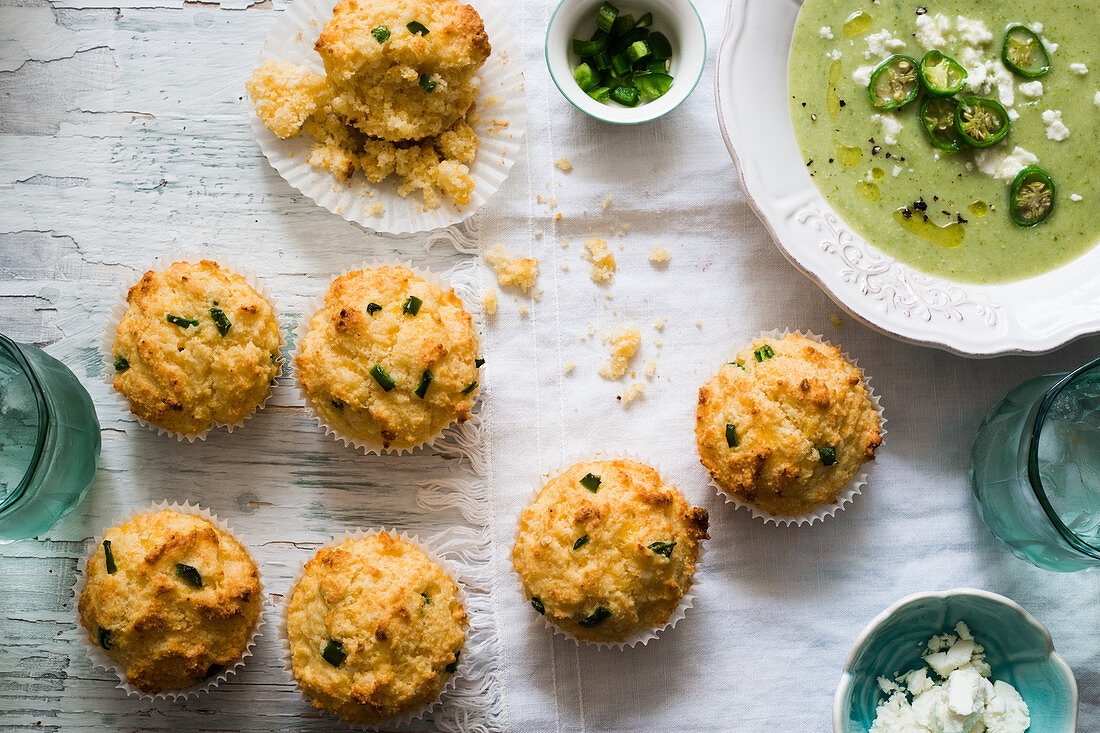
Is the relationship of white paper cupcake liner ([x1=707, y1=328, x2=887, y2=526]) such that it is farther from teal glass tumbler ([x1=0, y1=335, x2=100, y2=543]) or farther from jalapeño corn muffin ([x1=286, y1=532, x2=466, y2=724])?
teal glass tumbler ([x1=0, y1=335, x2=100, y2=543])

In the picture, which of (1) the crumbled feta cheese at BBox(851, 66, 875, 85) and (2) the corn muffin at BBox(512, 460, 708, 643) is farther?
(1) the crumbled feta cheese at BBox(851, 66, 875, 85)

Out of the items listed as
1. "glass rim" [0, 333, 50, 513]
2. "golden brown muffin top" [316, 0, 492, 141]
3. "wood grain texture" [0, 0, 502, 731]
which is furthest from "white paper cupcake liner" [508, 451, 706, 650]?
"glass rim" [0, 333, 50, 513]

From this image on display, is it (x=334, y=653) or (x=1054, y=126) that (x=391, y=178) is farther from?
(x=1054, y=126)

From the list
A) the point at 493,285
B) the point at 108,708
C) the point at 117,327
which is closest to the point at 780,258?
the point at 493,285

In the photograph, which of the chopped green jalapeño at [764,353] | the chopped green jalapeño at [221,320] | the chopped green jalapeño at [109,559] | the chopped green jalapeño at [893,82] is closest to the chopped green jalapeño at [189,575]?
the chopped green jalapeño at [109,559]

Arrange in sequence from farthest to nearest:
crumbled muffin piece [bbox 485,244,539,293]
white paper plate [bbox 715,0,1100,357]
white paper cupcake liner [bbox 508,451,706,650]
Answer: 1. crumbled muffin piece [bbox 485,244,539,293]
2. white paper cupcake liner [bbox 508,451,706,650]
3. white paper plate [bbox 715,0,1100,357]
